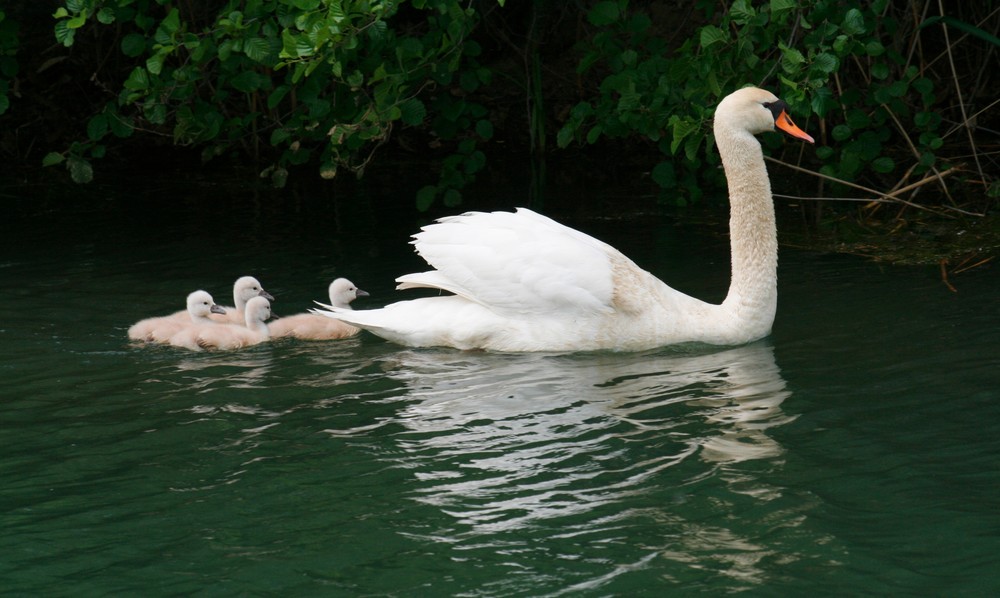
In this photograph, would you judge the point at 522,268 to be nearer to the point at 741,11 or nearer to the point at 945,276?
the point at 741,11

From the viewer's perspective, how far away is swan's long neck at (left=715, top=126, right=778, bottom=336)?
763 cm

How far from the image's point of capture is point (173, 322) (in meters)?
7.86

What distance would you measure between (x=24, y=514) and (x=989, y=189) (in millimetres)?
7902

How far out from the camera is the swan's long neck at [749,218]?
7.63 m

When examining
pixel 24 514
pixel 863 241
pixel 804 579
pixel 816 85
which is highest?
pixel 816 85

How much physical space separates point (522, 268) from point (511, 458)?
1860 millimetres

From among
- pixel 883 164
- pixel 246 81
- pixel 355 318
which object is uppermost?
pixel 246 81

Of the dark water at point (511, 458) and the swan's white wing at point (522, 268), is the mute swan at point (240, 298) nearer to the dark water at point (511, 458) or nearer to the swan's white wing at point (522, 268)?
the dark water at point (511, 458)

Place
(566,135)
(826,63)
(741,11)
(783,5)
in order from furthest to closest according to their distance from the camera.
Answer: (566,135) → (741,11) → (783,5) → (826,63)

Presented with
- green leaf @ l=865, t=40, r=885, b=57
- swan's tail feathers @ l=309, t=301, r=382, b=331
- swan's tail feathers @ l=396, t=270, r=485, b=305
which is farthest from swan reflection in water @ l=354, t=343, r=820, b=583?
green leaf @ l=865, t=40, r=885, b=57

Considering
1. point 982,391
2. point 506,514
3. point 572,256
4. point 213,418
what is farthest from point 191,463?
point 982,391

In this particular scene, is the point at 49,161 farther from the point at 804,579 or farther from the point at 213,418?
the point at 804,579

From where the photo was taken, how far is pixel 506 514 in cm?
512

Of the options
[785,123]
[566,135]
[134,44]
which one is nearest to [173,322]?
[134,44]
